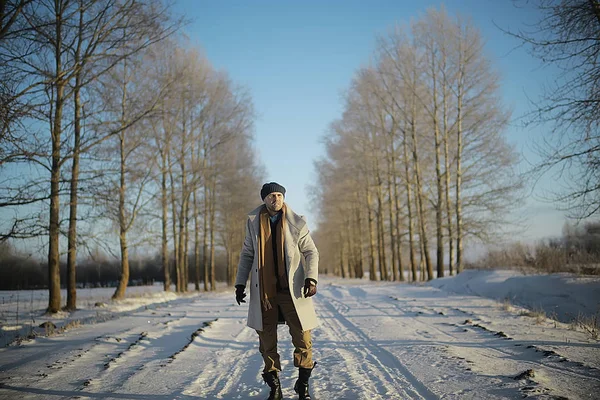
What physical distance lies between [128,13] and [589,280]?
39.7 feet

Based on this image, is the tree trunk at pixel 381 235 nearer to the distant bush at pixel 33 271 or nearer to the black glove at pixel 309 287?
the distant bush at pixel 33 271

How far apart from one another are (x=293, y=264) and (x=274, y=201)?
69 cm

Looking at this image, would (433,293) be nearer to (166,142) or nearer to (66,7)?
(66,7)

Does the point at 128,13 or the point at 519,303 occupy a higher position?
the point at 128,13

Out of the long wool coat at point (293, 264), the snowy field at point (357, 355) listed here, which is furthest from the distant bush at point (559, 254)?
the long wool coat at point (293, 264)

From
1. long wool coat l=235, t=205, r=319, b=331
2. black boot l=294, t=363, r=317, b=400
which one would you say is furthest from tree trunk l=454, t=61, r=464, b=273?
black boot l=294, t=363, r=317, b=400

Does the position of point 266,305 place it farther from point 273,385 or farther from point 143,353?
point 143,353

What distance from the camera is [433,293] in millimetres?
12461

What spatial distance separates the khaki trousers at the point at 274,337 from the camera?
12.6 ft

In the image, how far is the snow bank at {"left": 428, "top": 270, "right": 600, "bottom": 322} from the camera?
7887 millimetres

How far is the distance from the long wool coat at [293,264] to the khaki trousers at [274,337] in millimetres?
89

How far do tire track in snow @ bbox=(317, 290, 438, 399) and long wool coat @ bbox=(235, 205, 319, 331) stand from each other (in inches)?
35.6

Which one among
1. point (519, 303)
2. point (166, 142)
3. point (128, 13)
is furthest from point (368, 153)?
point (128, 13)

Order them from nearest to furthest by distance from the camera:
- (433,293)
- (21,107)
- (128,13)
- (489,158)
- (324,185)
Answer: (21,107) < (128,13) < (433,293) < (489,158) < (324,185)
